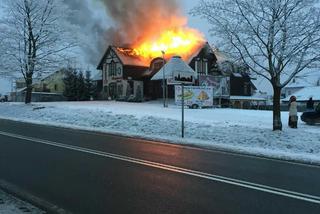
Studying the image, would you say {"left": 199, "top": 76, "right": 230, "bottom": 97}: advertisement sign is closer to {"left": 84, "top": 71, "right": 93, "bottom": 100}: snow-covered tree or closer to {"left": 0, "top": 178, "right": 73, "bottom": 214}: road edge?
{"left": 84, "top": 71, "right": 93, "bottom": 100}: snow-covered tree

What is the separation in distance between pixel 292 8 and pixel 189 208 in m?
14.4

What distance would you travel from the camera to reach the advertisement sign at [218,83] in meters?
55.3

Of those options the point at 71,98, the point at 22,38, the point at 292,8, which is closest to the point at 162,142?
the point at 292,8

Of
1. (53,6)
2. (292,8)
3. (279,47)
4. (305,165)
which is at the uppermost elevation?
(53,6)

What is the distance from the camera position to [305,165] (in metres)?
13.1

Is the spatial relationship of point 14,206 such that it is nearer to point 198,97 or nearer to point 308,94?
point 198,97

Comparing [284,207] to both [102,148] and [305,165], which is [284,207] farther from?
[102,148]

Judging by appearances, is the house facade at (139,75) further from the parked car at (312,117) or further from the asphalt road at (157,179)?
the asphalt road at (157,179)

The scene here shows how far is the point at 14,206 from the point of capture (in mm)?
7609

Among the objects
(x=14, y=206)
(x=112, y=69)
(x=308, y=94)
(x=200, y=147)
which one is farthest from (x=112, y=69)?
(x=14, y=206)

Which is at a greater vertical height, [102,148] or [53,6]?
[53,6]

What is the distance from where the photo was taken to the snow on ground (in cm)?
724

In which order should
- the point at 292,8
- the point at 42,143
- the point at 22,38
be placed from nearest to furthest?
1. the point at 42,143
2. the point at 292,8
3. the point at 22,38

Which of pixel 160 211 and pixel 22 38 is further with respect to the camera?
pixel 22 38
